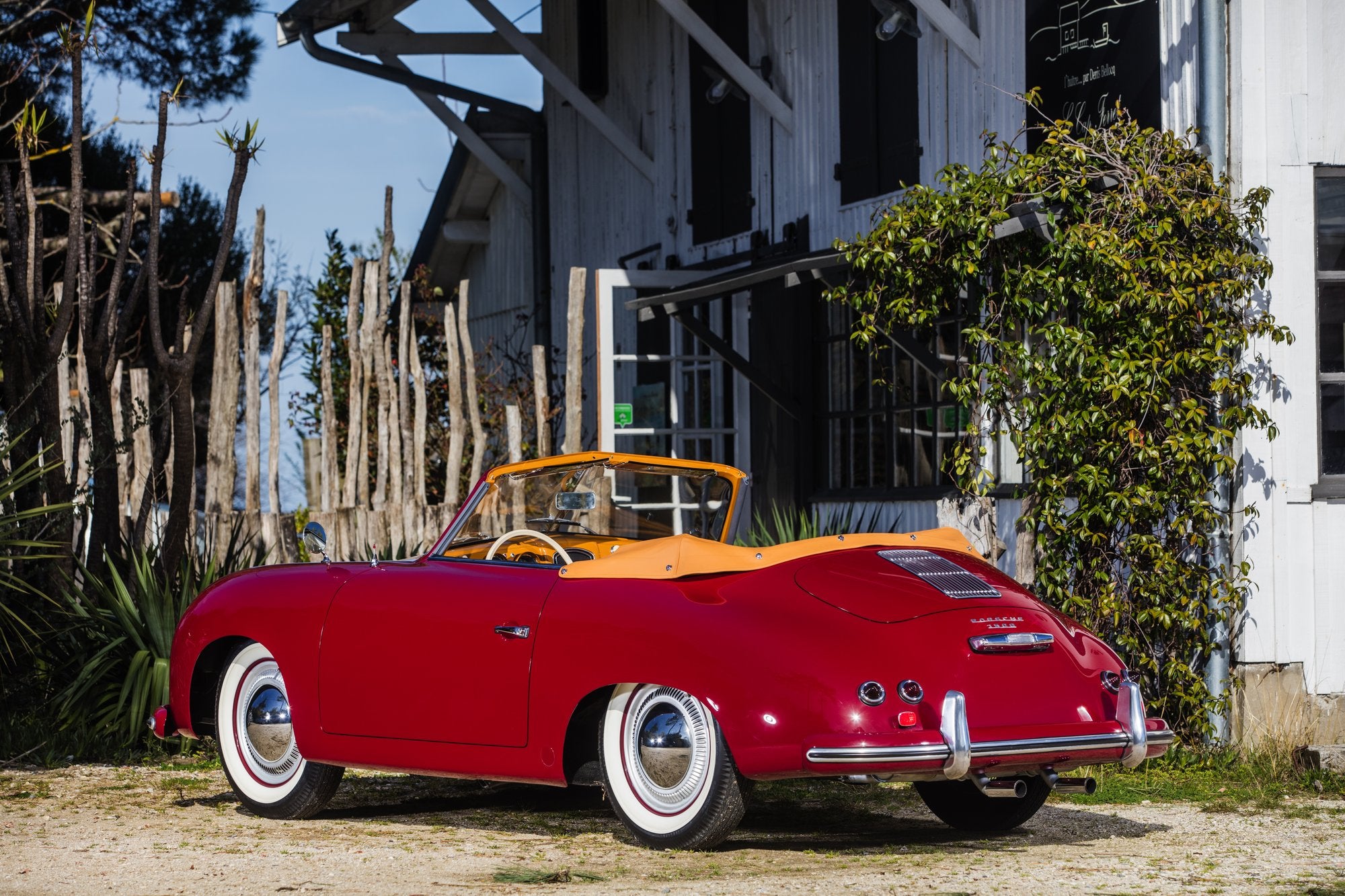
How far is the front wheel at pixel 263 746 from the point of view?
6.88 m

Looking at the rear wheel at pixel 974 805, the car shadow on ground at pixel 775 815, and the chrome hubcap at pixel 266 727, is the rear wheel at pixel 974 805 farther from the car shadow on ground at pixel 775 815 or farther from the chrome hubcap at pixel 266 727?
the chrome hubcap at pixel 266 727

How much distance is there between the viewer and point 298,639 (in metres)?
6.78

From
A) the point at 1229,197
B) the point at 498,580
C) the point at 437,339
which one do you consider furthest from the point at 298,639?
the point at 437,339

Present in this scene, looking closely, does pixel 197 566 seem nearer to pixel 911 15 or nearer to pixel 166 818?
pixel 166 818

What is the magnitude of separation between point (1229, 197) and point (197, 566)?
5854mm

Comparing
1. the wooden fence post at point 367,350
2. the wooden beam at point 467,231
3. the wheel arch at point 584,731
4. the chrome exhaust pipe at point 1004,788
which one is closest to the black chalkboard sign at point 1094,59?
the chrome exhaust pipe at point 1004,788

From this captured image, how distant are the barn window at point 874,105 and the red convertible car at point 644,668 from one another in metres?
5.19

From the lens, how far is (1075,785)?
237 inches

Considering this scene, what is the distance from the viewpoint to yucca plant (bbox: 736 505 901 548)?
1035cm

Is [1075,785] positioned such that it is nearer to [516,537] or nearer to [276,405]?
[516,537]

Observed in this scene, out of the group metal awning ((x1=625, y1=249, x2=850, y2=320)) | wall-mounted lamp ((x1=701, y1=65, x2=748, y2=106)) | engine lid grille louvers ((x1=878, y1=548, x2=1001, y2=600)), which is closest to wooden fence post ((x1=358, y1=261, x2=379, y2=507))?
metal awning ((x1=625, y1=249, x2=850, y2=320))

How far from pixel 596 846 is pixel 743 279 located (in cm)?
606

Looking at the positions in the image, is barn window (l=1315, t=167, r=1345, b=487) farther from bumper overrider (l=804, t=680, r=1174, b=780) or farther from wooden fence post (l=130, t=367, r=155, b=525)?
wooden fence post (l=130, t=367, r=155, b=525)

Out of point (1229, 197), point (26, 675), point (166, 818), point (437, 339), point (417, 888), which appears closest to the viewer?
point (417, 888)
